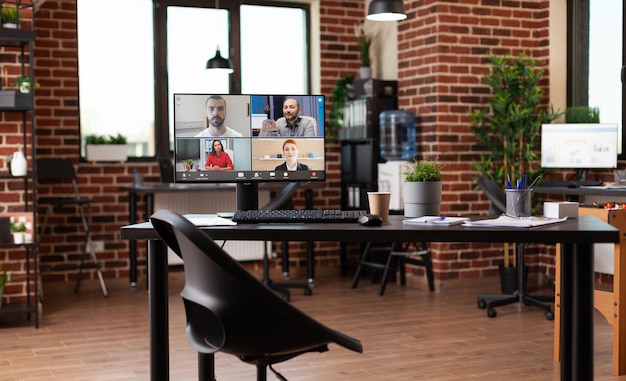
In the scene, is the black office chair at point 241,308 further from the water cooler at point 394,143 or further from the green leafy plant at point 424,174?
the water cooler at point 394,143

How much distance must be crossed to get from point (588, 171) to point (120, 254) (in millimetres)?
3787

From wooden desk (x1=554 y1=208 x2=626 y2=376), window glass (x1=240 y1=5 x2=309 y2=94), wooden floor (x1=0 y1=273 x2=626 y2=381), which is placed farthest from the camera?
window glass (x1=240 y1=5 x2=309 y2=94)

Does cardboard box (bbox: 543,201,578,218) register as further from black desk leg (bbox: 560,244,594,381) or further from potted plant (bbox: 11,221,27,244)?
potted plant (bbox: 11,221,27,244)

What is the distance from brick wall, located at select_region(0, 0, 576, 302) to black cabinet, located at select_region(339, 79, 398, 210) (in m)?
0.18

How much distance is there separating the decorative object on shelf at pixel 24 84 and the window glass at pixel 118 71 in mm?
1477

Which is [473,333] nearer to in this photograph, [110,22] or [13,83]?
[13,83]

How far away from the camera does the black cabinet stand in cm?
714

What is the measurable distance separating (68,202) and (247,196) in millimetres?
3224

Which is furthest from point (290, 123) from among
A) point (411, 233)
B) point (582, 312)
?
point (582, 312)

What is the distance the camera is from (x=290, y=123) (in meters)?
3.69

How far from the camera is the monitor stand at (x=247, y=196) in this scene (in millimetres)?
3678

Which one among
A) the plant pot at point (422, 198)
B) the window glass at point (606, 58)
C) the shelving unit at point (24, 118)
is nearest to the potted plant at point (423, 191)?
the plant pot at point (422, 198)

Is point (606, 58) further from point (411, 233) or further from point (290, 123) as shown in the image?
point (411, 233)

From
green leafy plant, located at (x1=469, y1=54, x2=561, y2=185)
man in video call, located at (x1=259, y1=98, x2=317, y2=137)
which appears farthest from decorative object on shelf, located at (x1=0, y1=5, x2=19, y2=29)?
green leafy plant, located at (x1=469, y1=54, x2=561, y2=185)
